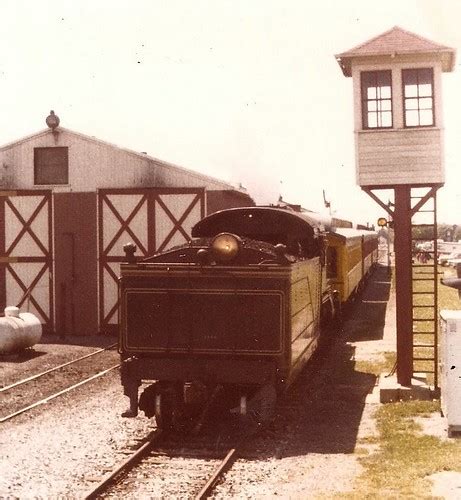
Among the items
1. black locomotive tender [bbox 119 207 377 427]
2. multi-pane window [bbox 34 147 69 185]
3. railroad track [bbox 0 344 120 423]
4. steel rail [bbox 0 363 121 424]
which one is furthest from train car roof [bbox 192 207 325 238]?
multi-pane window [bbox 34 147 69 185]

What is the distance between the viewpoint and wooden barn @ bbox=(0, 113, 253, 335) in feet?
79.1

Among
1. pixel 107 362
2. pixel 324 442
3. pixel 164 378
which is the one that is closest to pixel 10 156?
pixel 107 362

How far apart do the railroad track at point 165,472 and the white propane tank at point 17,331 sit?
9657 millimetres

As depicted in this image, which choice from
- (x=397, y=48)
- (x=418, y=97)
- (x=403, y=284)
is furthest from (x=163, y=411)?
(x=397, y=48)

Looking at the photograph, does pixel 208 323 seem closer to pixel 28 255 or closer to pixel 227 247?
pixel 227 247

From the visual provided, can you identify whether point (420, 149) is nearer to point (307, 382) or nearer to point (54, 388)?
point (307, 382)

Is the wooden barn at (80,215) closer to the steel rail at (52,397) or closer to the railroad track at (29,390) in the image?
the railroad track at (29,390)

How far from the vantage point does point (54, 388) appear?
15281 mm

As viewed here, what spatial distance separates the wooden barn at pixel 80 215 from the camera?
79.1 feet

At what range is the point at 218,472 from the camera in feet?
29.9

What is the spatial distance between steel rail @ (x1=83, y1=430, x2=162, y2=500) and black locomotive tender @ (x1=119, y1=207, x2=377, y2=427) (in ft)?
1.33

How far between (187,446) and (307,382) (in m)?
5.20

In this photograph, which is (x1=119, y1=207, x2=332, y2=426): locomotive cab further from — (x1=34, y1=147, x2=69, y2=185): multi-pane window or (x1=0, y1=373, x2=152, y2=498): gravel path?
(x1=34, y1=147, x2=69, y2=185): multi-pane window

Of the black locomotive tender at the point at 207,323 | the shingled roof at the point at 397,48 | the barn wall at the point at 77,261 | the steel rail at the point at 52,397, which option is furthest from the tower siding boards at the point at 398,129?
the barn wall at the point at 77,261
